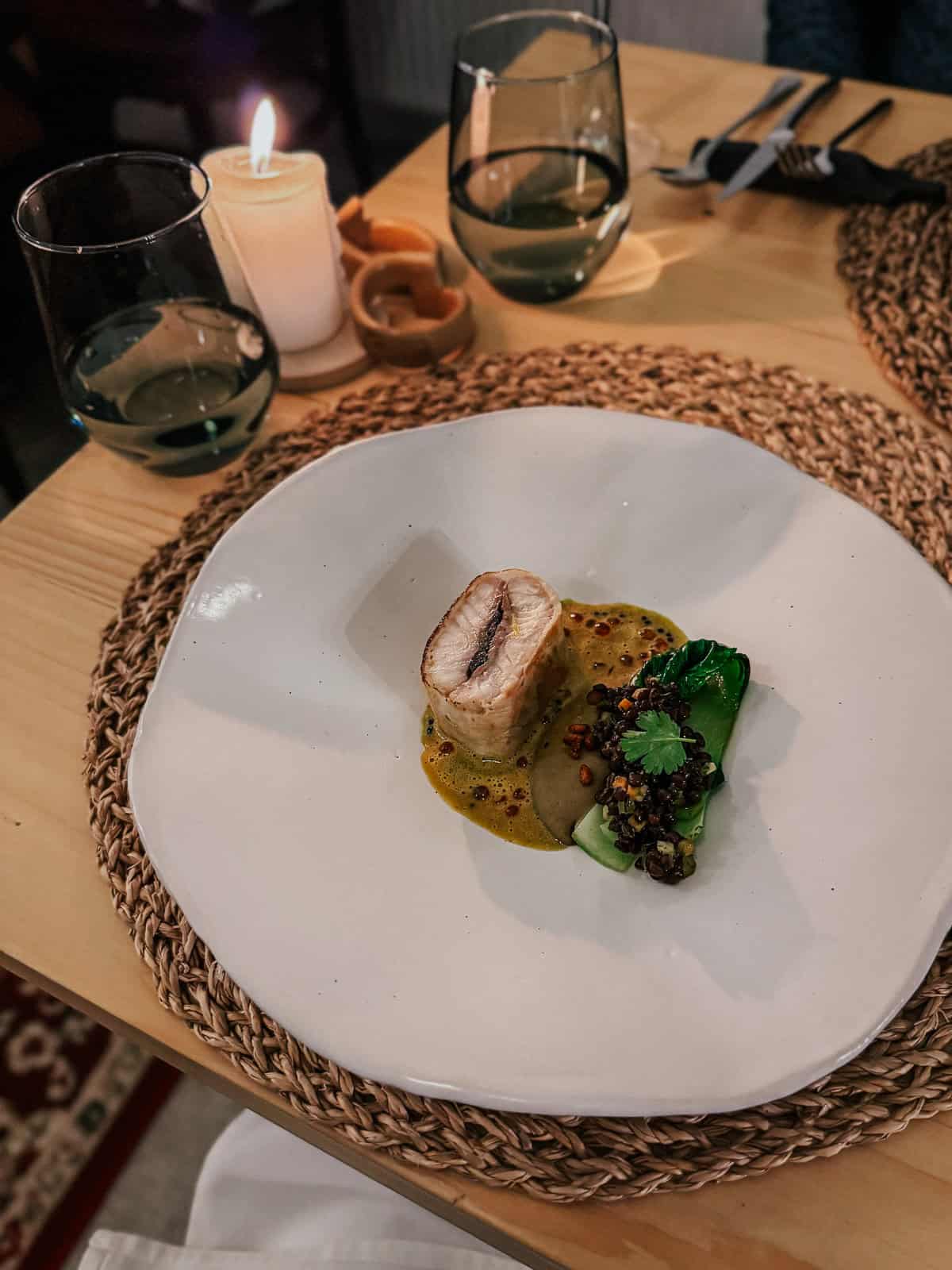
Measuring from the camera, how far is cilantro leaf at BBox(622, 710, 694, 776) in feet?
2.55

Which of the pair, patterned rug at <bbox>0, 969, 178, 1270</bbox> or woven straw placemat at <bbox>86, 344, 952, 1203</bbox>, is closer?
woven straw placemat at <bbox>86, 344, 952, 1203</bbox>

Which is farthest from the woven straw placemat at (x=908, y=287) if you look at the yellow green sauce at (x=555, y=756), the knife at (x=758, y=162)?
the yellow green sauce at (x=555, y=756)

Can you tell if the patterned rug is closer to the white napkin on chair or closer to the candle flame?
the white napkin on chair

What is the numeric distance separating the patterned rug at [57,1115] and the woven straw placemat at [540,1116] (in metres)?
0.77

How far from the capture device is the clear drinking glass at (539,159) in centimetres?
113

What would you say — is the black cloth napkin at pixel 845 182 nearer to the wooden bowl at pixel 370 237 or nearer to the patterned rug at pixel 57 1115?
the wooden bowl at pixel 370 237

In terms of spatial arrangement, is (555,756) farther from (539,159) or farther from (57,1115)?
(57,1115)

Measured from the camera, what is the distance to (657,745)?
78cm

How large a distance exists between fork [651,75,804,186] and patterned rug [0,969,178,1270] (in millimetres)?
Answer: 1408

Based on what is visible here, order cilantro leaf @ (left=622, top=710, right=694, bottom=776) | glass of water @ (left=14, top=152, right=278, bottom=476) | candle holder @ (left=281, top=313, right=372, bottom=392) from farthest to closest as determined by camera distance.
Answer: candle holder @ (left=281, top=313, right=372, bottom=392) < glass of water @ (left=14, top=152, right=278, bottom=476) < cilantro leaf @ (left=622, top=710, right=694, bottom=776)

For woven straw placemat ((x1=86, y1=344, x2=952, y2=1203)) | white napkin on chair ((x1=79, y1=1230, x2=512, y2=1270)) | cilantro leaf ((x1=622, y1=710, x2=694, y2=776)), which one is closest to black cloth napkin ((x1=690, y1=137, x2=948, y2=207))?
woven straw placemat ((x1=86, y1=344, x2=952, y2=1203))

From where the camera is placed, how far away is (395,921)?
2.49 ft

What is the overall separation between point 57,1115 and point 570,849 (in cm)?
116

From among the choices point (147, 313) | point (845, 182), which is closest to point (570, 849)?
point (147, 313)
